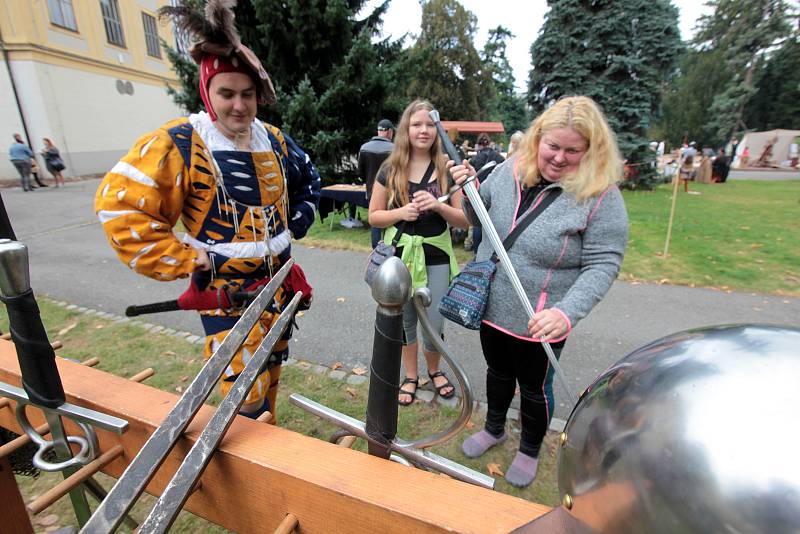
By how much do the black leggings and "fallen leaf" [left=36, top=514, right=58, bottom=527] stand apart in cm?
218

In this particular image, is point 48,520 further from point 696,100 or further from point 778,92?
point 778,92

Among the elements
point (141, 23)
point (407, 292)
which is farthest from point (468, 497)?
point (141, 23)

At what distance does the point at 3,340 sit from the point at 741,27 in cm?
4673

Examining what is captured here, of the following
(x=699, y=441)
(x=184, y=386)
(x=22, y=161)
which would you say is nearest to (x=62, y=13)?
(x=22, y=161)

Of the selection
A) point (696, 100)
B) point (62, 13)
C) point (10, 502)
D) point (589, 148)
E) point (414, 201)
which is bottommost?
point (10, 502)

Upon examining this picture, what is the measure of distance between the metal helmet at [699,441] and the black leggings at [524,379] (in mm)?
1380

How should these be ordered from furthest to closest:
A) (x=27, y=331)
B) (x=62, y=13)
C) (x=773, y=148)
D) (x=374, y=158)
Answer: (x=773, y=148) → (x=62, y=13) → (x=374, y=158) → (x=27, y=331)

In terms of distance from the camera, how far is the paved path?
3.39 meters

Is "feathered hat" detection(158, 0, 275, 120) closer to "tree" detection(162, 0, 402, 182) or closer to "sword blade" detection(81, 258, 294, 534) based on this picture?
"sword blade" detection(81, 258, 294, 534)

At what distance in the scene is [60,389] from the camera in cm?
89

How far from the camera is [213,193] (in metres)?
1.58

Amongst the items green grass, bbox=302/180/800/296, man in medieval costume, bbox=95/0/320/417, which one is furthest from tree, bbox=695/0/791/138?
man in medieval costume, bbox=95/0/320/417

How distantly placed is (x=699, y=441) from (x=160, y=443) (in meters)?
0.79

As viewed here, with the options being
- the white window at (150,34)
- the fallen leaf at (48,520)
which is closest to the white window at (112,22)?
the white window at (150,34)
